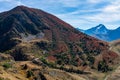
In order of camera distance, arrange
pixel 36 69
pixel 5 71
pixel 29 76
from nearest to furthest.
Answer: pixel 5 71 → pixel 29 76 → pixel 36 69

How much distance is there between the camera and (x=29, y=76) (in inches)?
6875

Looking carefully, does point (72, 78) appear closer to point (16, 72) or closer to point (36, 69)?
point (36, 69)

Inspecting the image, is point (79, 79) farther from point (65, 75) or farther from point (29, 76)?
point (29, 76)

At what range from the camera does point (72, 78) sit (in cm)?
19388

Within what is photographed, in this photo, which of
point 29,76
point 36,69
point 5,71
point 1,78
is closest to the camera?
point 1,78

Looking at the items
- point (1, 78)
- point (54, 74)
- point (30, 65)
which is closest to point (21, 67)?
point (30, 65)

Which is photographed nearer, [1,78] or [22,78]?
[1,78]

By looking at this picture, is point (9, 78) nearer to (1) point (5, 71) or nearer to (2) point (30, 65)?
(1) point (5, 71)

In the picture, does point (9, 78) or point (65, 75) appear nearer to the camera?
point (9, 78)

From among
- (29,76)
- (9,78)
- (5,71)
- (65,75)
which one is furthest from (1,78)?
(65,75)

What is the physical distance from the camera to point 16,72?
172 m

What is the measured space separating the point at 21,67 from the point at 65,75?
28.7 meters

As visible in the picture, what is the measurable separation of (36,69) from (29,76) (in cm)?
1296

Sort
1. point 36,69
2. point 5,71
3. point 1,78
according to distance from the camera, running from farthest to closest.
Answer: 1. point 36,69
2. point 5,71
3. point 1,78
